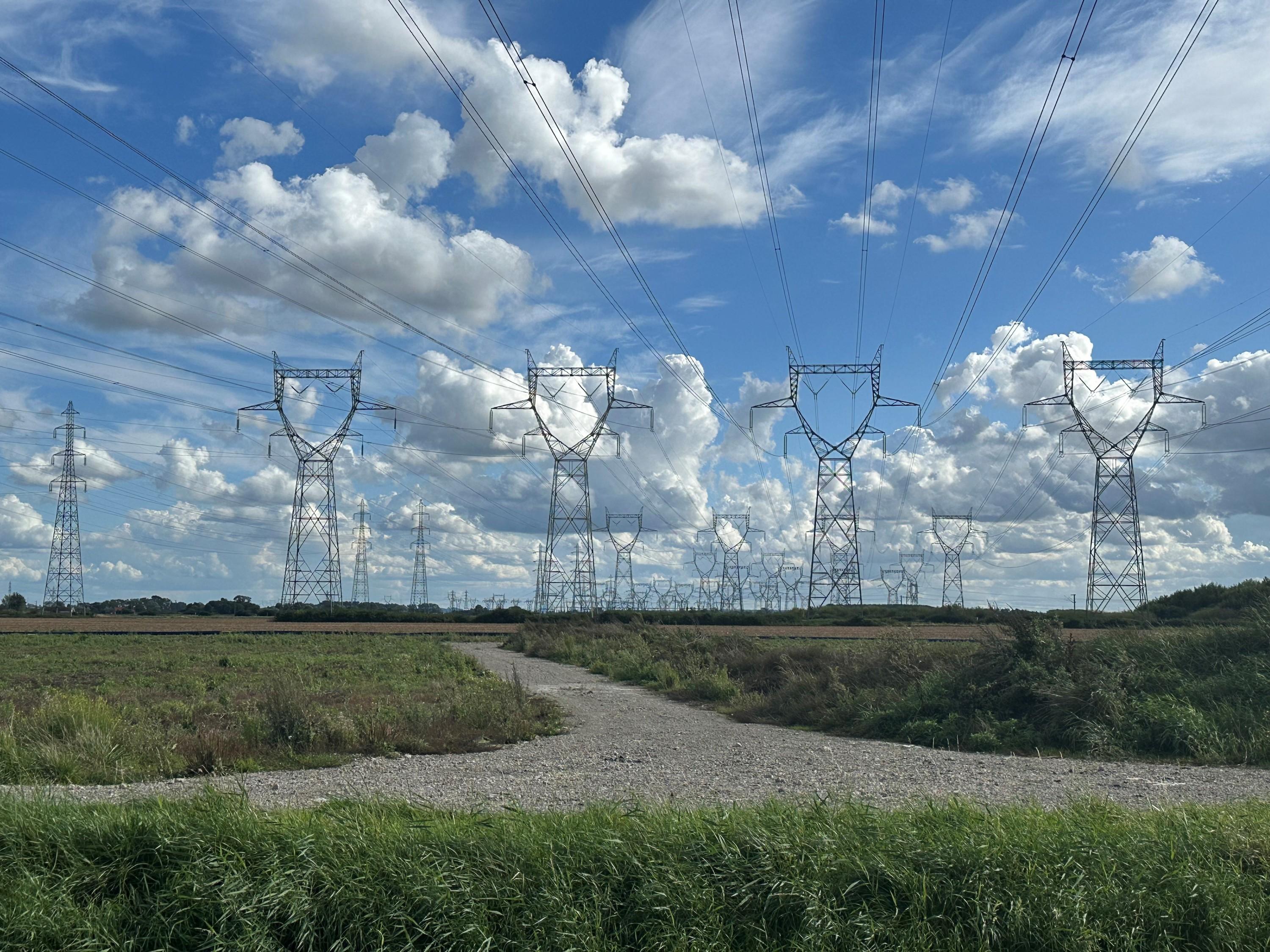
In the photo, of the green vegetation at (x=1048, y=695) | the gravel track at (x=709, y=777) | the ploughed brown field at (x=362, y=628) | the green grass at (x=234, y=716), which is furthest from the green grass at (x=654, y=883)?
the ploughed brown field at (x=362, y=628)

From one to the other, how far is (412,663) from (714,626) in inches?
1615

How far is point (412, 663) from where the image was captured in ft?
131

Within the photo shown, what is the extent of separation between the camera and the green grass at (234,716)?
15.1 metres

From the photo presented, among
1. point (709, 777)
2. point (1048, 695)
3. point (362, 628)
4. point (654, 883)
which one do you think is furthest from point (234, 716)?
point (362, 628)

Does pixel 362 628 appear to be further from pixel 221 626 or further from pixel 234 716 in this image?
pixel 234 716

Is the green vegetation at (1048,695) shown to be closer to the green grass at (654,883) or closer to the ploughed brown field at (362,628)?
the green grass at (654,883)

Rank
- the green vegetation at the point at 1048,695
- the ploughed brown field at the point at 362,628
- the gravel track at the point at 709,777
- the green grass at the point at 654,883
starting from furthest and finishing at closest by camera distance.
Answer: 1. the ploughed brown field at the point at 362,628
2. the green vegetation at the point at 1048,695
3. the gravel track at the point at 709,777
4. the green grass at the point at 654,883

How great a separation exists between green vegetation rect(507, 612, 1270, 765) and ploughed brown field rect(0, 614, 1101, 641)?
79.2 feet

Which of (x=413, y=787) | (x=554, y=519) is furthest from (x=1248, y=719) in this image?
(x=554, y=519)

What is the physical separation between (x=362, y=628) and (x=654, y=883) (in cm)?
7816

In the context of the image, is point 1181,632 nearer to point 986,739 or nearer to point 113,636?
point 986,739

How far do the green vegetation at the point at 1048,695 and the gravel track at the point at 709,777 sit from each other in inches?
51.0

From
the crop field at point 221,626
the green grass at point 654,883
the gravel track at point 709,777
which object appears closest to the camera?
the green grass at point 654,883

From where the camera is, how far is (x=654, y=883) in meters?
8.19
